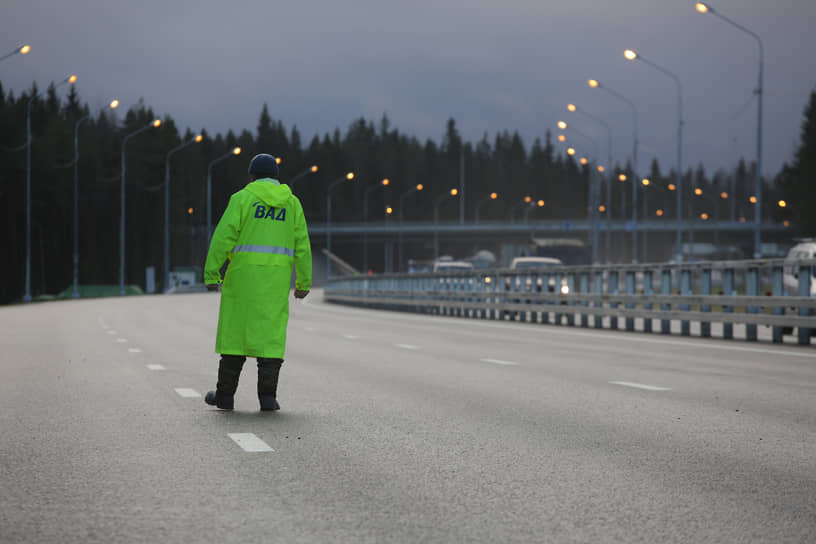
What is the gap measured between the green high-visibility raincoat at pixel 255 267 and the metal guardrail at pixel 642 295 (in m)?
11.1

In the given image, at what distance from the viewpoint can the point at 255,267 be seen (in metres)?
8.55

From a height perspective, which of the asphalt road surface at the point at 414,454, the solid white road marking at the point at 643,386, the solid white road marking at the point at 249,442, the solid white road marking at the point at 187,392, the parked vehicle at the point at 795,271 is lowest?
the solid white road marking at the point at 643,386

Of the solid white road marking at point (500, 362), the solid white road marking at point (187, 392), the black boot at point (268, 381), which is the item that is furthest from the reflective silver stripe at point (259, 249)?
the solid white road marking at point (500, 362)

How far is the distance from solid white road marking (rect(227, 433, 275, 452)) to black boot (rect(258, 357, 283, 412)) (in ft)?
3.49

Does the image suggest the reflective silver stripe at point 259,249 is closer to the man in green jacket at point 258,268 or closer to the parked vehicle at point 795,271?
the man in green jacket at point 258,268

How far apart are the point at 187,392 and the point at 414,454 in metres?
3.92

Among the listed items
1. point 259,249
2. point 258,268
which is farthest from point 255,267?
point 259,249

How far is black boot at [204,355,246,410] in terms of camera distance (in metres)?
8.67

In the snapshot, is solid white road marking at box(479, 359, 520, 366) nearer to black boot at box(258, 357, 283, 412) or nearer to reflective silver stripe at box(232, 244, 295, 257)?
black boot at box(258, 357, 283, 412)

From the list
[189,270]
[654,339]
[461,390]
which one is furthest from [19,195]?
[461,390]

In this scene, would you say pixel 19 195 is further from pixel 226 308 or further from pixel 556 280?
pixel 226 308

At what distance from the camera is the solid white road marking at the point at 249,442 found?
7062 mm

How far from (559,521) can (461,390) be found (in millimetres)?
5729

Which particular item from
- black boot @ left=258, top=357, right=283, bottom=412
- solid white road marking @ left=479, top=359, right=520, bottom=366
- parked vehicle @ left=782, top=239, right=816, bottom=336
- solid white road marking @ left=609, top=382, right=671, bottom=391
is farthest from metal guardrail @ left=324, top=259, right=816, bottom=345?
black boot @ left=258, top=357, right=283, bottom=412
